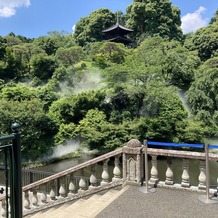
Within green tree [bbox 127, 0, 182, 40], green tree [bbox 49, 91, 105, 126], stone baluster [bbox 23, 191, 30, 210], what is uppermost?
green tree [bbox 127, 0, 182, 40]

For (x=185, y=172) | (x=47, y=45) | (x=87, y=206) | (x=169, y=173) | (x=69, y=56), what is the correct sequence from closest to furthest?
(x=87, y=206) < (x=185, y=172) < (x=169, y=173) < (x=69, y=56) < (x=47, y=45)

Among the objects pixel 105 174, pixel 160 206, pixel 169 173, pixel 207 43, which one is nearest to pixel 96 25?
pixel 207 43

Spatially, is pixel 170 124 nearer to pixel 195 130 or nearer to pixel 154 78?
pixel 195 130

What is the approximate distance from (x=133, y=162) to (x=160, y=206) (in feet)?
3.02

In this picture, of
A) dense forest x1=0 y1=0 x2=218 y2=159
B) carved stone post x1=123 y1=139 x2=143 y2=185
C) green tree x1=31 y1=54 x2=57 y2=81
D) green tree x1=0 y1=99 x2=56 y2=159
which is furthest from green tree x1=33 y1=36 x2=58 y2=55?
carved stone post x1=123 y1=139 x2=143 y2=185

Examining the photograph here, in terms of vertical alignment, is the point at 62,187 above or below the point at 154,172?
below

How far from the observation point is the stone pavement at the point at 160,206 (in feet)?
11.9

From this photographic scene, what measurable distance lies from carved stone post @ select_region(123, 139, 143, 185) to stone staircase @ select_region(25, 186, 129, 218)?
0.65ft

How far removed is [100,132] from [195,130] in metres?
5.76

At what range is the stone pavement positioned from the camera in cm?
364

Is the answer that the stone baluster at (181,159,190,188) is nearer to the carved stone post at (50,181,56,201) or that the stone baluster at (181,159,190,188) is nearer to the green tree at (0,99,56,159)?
the carved stone post at (50,181,56,201)

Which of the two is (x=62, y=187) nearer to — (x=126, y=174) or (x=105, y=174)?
(x=105, y=174)

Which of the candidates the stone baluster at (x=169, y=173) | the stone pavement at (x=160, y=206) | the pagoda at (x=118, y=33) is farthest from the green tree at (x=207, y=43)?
the stone pavement at (x=160, y=206)

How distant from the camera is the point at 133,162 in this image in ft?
15.0
